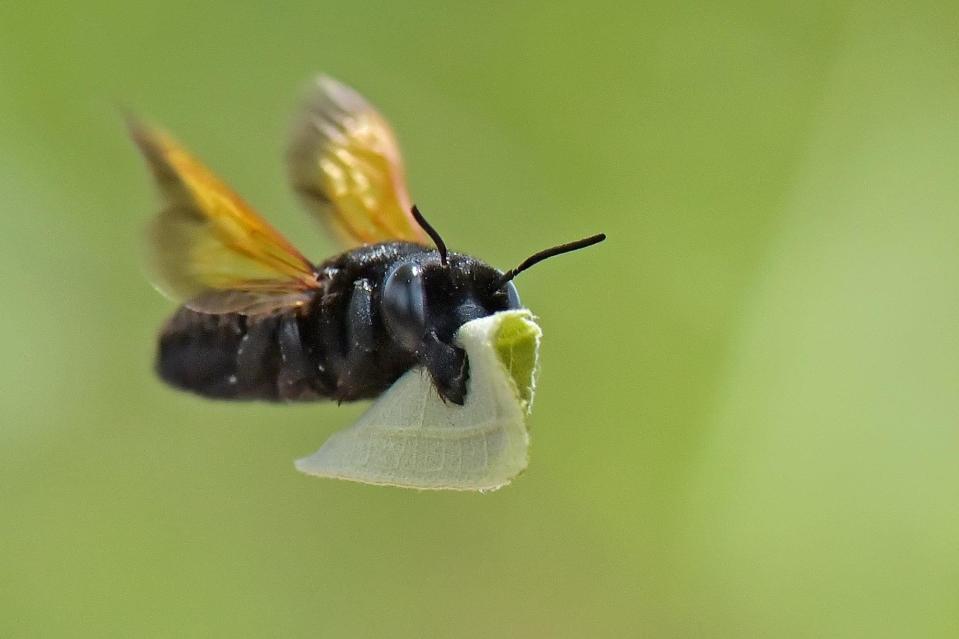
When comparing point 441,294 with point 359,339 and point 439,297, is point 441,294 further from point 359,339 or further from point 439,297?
point 359,339

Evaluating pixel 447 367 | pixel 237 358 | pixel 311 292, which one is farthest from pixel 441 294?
pixel 237 358

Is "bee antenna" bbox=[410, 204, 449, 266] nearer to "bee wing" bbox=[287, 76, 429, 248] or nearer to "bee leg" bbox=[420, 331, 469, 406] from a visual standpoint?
"bee leg" bbox=[420, 331, 469, 406]

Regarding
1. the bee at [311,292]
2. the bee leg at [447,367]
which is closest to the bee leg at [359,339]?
the bee at [311,292]

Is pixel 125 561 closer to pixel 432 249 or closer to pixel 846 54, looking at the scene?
pixel 432 249

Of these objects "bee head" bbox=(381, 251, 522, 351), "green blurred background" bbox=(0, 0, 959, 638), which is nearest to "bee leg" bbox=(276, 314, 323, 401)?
"bee head" bbox=(381, 251, 522, 351)

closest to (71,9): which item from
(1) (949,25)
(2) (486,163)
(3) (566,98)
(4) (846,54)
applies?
(2) (486,163)

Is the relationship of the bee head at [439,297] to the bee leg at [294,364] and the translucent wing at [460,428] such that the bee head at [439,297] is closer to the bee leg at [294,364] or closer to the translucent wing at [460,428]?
the translucent wing at [460,428]

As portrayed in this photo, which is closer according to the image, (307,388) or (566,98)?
(307,388)
